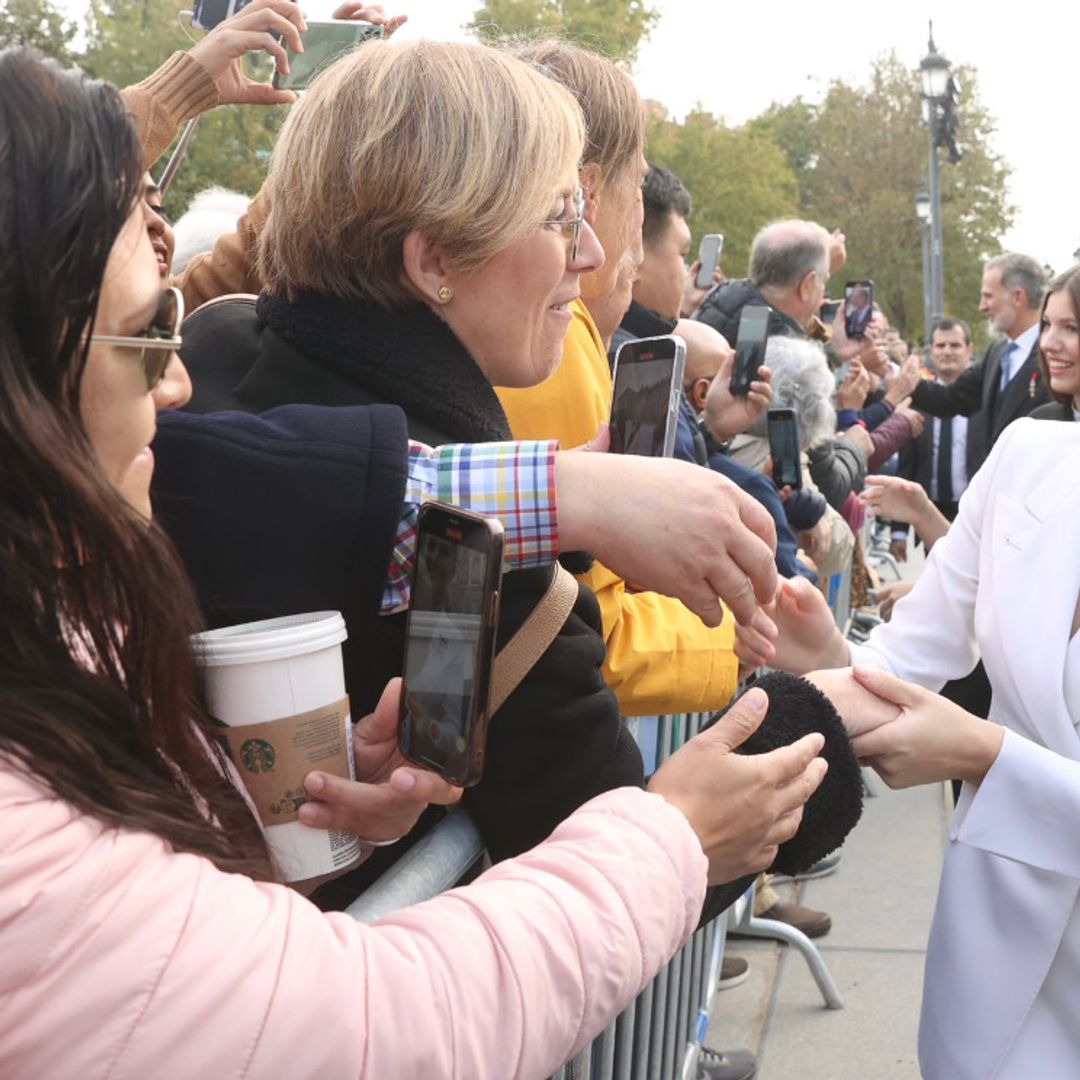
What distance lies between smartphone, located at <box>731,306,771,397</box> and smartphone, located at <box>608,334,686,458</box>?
2.10 meters

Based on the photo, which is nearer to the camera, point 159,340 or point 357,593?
point 159,340

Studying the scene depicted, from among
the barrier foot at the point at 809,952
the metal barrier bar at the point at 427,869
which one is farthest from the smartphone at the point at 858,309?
the metal barrier bar at the point at 427,869

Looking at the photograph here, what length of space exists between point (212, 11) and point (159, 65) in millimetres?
15351

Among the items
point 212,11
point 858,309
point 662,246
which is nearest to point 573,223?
point 212,11

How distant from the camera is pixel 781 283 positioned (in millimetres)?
5598

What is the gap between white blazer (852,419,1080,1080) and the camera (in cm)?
197

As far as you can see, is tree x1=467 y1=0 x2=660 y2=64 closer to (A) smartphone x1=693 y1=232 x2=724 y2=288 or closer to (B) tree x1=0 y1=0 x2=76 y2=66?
(B) tree x1=0 y1=0 x2=76 y2=66

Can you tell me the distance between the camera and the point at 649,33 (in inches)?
1222

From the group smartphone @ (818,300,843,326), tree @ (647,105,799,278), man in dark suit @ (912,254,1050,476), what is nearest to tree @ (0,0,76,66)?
tree @ (647,105,799,278)

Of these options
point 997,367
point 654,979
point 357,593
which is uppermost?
point 357,593

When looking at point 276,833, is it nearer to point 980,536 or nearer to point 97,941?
point 97,941

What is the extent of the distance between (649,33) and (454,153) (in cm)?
3168

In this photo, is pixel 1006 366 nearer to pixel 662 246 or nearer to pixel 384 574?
pixel 662 246

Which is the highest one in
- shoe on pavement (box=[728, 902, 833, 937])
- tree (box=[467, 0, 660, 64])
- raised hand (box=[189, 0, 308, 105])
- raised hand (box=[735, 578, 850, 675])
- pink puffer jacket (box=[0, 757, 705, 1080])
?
tree (box=[467, 0, 660, 64])
